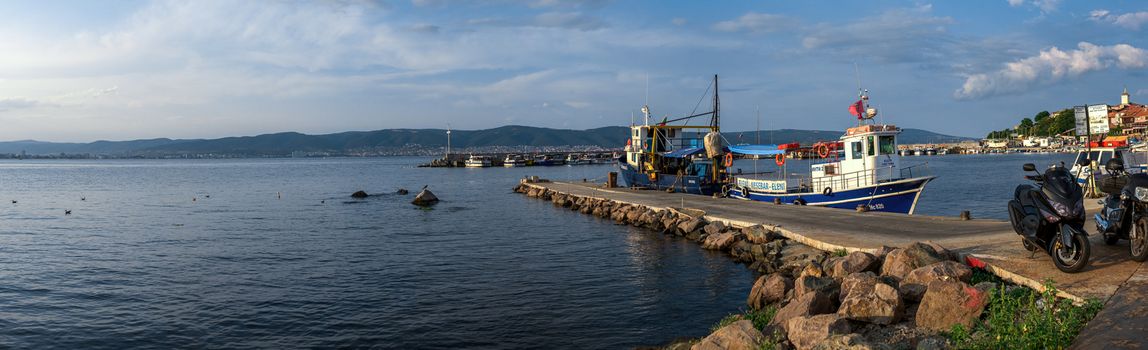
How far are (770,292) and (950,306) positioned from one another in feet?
16.5

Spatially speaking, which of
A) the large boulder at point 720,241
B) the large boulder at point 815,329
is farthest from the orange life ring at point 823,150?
the large boulder at point 815,329

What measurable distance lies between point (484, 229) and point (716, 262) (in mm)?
13871

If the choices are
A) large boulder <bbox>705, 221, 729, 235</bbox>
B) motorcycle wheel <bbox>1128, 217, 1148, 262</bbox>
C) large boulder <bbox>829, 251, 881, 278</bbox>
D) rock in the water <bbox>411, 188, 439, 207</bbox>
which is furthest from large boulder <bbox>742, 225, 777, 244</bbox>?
rock in the water <bbox>411, 188, 439, 207</bbox>

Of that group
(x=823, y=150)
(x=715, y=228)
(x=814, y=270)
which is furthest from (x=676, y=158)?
(x=814, y=270)

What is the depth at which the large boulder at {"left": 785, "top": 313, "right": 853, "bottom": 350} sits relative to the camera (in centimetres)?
877

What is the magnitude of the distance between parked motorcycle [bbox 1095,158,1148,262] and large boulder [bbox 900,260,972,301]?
2.08m

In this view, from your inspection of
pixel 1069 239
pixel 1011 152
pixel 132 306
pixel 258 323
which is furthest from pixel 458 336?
pixel 1011 152

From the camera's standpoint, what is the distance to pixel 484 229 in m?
31.4

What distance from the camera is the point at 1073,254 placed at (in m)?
9.84

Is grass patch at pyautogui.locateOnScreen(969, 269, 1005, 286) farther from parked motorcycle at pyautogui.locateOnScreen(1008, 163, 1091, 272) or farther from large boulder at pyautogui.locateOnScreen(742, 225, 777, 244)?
large boulder at pyautogui.locateOnScreen(742, 225, 777, 244)

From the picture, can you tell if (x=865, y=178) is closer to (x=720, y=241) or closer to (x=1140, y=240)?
(x=720, y=241)

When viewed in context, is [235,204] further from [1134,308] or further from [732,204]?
A: [1134,308]

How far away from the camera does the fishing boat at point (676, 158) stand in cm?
3947

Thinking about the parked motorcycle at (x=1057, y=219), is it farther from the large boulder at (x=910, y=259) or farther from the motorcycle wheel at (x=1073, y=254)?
the large boulder at (x=910, y=259)
